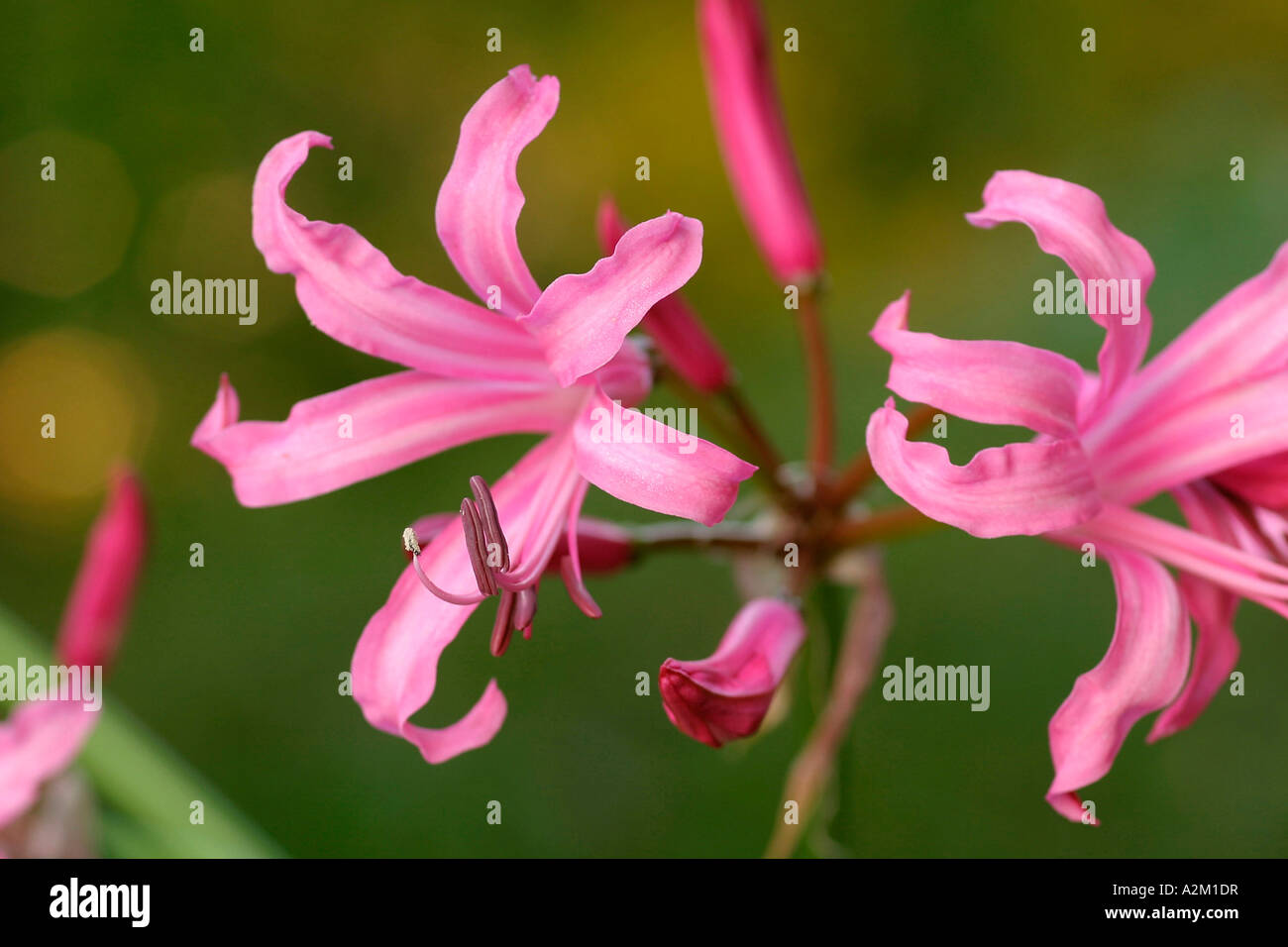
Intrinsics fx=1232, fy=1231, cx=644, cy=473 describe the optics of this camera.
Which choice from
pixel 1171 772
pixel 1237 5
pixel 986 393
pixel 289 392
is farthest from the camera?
pixel 289 392

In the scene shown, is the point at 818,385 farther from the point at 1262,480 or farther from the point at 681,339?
the point at 1262,480

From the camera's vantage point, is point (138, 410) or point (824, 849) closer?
point (824, 849)

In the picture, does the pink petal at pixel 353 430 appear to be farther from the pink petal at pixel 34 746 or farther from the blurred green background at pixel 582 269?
the blurred green background at pixel 582 269

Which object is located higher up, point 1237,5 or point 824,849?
point 1237,5

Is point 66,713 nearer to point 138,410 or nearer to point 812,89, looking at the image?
point 138,410
